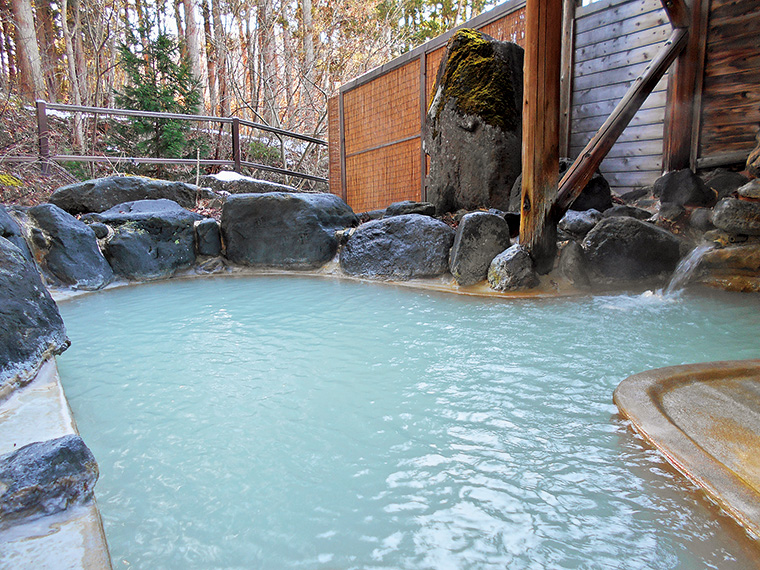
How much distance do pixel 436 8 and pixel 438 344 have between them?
2167 cm

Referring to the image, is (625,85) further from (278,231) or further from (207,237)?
(207,237)

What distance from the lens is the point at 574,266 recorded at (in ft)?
13.2

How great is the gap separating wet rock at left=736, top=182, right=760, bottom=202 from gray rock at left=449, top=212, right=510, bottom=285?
1.90 metres

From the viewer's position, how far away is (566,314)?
10.6 feet

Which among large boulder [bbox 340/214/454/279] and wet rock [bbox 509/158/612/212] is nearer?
wet rock [bbox 509/158/612/212]

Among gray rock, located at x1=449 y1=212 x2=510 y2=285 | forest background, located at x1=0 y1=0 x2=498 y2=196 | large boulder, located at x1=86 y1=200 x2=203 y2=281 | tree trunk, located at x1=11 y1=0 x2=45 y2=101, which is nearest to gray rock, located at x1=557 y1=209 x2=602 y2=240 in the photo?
gray rock, located at x1=449 y1=212 x2=510 y2=285

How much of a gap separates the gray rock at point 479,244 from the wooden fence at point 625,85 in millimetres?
1726

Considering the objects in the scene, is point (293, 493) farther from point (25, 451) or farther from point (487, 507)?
point (25, 451)

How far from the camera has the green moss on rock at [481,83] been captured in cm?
504

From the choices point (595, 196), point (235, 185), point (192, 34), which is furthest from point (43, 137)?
point (595, 196)

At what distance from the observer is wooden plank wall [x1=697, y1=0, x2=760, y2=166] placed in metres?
4.02

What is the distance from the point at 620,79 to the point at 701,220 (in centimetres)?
185

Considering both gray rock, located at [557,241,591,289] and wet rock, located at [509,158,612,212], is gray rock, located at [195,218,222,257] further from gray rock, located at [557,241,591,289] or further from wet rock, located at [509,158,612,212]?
wet rock, located at [509,158,612,212]

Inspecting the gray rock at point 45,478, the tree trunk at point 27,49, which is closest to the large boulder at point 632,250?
the gray rock at point 45,478
